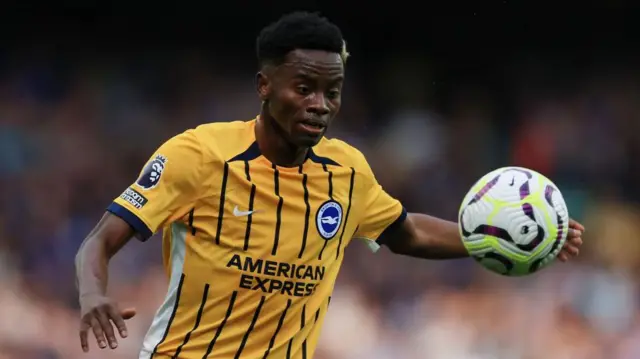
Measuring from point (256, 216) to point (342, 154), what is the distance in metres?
0.60

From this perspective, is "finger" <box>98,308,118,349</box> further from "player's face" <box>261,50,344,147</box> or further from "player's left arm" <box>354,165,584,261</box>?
"player's left arm" <box>354,165,584,261</box>

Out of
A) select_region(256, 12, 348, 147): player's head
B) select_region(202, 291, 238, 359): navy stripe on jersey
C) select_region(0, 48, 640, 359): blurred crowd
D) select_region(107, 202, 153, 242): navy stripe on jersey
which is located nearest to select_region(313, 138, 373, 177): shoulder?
select_region(256, 12, 348, 147): player's head

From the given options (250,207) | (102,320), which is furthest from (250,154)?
(102,320)

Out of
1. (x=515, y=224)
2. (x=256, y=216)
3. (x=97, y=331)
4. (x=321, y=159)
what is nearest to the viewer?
(x=97, y=331)

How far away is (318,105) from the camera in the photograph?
185 inches

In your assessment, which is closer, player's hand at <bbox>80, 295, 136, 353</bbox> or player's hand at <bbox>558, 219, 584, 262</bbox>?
player's hand at <bbox>80, 295, 136, 353</bbox>

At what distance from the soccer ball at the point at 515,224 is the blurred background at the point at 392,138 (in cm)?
395

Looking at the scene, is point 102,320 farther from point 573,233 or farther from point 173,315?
point 573,233

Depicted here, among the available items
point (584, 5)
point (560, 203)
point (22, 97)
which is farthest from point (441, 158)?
point (560, 203)

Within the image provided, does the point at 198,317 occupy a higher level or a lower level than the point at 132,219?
lower

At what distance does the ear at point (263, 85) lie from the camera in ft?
15.9

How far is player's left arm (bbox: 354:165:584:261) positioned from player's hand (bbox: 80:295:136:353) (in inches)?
60.2

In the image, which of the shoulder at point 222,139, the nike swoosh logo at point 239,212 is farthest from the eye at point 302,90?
the nike swoosh logo at point 239,212

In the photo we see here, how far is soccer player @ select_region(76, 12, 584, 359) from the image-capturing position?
181 inches
